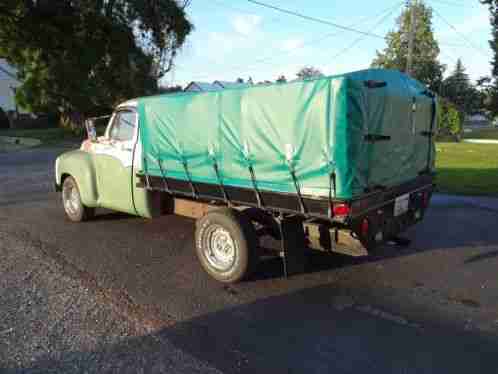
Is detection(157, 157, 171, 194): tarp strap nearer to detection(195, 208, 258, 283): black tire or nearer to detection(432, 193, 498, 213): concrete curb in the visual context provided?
detection(195, 208, 258, 283): black tire

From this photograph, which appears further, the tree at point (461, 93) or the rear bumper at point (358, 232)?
the tree at point (461, 93)

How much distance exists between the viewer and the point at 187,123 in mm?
4785

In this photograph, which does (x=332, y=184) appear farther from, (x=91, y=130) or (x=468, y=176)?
(x=468, y=176)

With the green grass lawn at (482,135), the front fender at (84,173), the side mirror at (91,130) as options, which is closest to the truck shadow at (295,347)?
the front fender at (84,173)

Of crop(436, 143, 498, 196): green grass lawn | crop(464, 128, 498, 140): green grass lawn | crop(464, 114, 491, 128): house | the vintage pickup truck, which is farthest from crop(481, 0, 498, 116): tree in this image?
crop(464, 114, 491, 128): house

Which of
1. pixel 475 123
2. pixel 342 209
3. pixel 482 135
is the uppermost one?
pixel 475 123

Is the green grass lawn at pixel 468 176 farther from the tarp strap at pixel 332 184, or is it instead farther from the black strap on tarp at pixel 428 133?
the tarp strap at pixel 332 184

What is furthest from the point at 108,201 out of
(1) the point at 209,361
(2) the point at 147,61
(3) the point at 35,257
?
(2) the point at 147,61

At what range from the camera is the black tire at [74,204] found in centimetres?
675

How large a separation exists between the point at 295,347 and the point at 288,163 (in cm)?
173

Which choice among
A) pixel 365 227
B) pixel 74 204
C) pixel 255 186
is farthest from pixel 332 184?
pixel 74 204

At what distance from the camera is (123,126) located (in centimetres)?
588

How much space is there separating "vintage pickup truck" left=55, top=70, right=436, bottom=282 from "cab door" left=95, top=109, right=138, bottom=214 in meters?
0.06

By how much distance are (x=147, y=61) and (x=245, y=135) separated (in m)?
23.8
